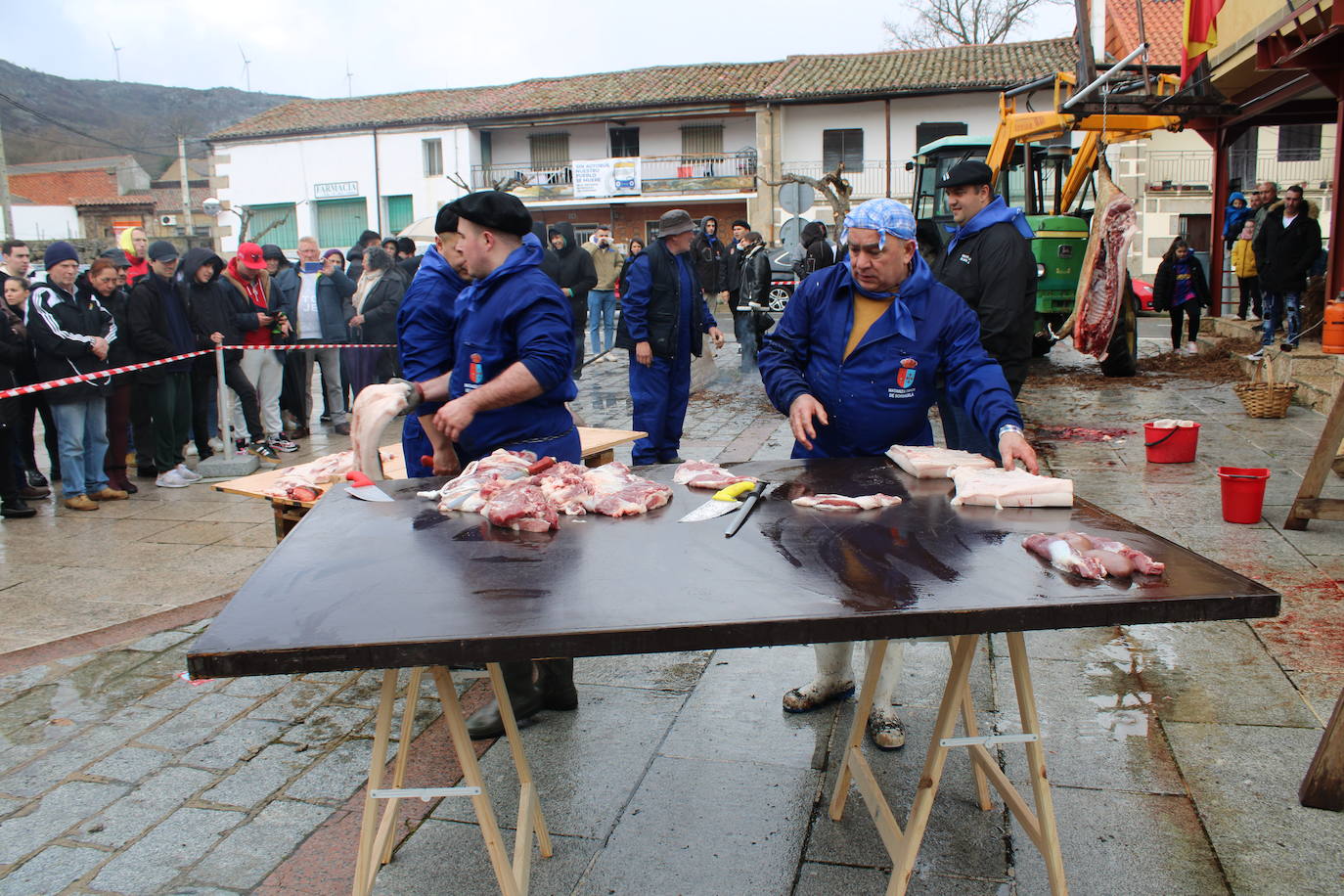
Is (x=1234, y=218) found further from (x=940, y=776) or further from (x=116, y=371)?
(x=940, y=776)

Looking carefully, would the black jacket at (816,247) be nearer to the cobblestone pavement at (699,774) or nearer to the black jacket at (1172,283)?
the black jacket at (1172,283)

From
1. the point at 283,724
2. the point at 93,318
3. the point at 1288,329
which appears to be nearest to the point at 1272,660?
the point at 283,724

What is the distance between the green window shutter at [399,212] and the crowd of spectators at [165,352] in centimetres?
2889

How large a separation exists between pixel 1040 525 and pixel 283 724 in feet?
9.30

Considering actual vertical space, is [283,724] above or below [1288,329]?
below

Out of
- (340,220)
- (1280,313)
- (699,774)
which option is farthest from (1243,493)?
(340,220)

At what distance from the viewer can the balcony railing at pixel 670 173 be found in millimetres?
36312

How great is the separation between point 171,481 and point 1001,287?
671 cm

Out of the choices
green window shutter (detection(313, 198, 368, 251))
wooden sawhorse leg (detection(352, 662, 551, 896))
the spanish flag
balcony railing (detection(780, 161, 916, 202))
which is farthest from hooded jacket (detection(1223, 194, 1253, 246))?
green window shutter (detection(313, 198, 368, 251))

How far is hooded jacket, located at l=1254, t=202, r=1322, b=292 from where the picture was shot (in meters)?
12.4

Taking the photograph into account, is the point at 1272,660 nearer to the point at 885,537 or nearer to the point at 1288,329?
the point at 885,537

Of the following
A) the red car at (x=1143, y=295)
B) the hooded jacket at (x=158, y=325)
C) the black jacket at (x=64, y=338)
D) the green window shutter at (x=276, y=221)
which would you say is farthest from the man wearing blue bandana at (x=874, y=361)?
the green window shutter at (x=276, y=221)

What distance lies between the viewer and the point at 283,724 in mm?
3795

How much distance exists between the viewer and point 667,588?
2.25 m
